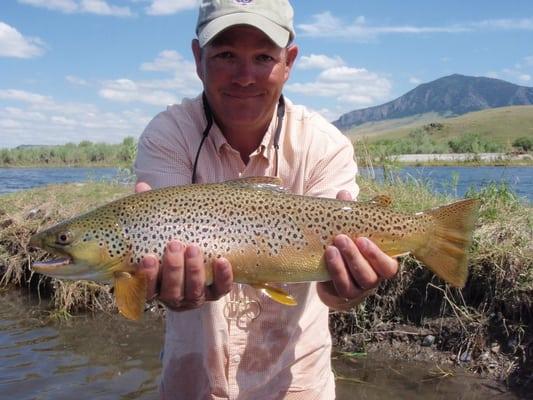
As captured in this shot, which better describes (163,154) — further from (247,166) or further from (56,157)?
(56,157)

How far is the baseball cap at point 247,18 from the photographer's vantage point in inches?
118

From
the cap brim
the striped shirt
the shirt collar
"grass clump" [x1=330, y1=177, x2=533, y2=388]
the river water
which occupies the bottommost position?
the river water

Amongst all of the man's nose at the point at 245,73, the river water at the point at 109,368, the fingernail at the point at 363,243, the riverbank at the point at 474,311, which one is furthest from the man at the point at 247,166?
the riverbank at the point at 474,311

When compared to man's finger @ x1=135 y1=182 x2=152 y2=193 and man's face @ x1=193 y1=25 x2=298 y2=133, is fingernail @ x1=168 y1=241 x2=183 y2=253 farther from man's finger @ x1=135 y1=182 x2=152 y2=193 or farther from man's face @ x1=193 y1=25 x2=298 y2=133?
man's face @ x1=193 y1=25 x2=298 y2=133

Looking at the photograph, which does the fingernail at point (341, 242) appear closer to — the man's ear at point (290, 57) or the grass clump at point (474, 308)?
the man's ear at point (290, 57)

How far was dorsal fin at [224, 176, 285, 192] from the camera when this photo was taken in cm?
302

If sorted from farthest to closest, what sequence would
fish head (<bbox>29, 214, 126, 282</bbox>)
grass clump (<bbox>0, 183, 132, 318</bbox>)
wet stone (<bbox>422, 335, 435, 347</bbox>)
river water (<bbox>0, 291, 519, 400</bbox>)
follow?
grass clump (<bbox>0, 183, 132, 318</bbox>), wet stone (<bbox>422, 335, 435, 347</bbox>), river water (<bbox>0, 291, 519, 400</bbox>), fish head (<bbox>29, 214, 126, 282</bbox>)

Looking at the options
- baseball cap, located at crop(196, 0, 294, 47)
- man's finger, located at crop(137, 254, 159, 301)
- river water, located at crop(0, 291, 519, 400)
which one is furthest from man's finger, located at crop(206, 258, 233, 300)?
river water, located at crop(0, 291, 519, 400)

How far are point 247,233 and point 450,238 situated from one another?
1093mm

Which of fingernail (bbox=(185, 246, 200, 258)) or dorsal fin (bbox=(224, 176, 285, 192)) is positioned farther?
dorsal fin (bbox=(224, 176, 285, 192))

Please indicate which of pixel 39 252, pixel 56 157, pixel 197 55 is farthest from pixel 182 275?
pixel 56 157

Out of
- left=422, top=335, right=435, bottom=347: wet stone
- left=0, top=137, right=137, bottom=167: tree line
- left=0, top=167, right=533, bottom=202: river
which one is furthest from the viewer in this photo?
left=0, top=137, right=137, bottom=167: tree line

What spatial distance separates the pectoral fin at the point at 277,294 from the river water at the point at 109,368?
327 cm

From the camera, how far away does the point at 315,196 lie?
126 inches
